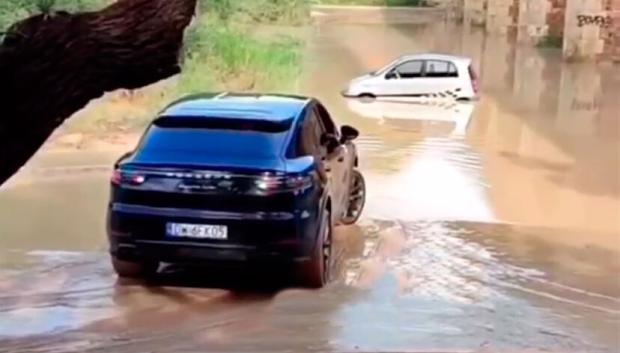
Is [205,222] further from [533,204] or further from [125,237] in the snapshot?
[533,204]

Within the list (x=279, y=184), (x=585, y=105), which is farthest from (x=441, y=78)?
(x=279, y=184)

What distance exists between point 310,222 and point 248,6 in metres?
18.2

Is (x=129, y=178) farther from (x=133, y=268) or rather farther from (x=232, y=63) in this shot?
(x=232, y=63)

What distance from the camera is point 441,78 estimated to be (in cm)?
3102

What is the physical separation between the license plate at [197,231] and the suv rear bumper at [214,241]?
0.04 meters

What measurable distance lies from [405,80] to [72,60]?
26307 millimetres

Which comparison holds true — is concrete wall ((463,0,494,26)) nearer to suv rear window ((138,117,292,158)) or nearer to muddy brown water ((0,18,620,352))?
muddy brown water ((0,18,620,352))

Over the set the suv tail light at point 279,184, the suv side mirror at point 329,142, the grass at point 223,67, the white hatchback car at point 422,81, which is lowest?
the white hatchback car at point 422,81

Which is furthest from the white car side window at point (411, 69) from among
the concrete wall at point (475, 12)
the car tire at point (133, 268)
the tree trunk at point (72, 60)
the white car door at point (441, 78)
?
the concrete wall at point (475, 12)

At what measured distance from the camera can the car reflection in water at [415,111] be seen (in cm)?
2691

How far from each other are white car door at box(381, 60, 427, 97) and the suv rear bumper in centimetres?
2066

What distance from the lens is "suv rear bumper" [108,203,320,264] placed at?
10344 millimetres

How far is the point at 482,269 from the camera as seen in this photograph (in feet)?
41.1

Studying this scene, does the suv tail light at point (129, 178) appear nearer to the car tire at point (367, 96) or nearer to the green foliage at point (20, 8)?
the green foliage at point (20, 8)
